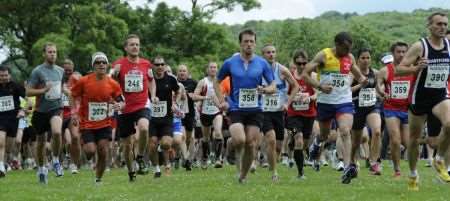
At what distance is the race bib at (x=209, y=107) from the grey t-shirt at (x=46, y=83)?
18.9 ft

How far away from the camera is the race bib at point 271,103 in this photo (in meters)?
14.8

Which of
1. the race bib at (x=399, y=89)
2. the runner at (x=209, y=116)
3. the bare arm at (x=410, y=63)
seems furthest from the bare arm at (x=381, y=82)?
the runner at (x=209, y=116)

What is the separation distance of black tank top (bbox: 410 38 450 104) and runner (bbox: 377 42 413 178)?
2.86 metres

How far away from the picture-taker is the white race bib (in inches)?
826

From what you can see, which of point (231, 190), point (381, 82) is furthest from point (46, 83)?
point (381, 82)

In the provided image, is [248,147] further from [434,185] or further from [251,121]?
[434,185]

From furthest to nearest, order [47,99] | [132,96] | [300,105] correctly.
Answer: [300,105], [47,99], [132,96]

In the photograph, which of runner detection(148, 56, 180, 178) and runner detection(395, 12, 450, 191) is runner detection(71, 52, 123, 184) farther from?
runner detection(395, 12, 450, 191)

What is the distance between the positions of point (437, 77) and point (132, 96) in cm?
536

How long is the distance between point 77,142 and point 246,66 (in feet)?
18.2

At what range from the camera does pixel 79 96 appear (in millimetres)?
13781

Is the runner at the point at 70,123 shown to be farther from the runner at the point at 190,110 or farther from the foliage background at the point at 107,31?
the foliage background at the point at 107,31

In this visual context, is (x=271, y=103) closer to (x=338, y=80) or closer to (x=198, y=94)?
(x=338, y=80)

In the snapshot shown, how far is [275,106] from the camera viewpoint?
594 inches
